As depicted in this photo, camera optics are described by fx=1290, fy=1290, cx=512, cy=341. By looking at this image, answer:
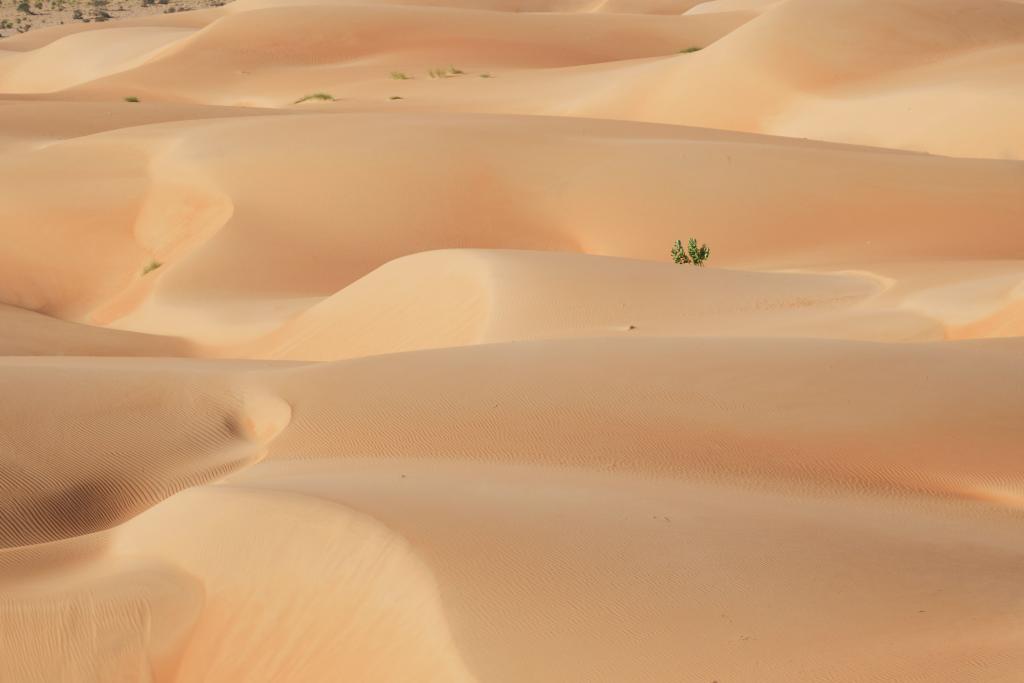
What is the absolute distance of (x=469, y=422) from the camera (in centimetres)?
→ 650

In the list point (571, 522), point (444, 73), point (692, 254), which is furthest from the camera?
point (444, 73)

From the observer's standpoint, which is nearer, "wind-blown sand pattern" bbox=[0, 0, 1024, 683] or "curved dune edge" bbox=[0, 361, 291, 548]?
"wind-blown sand pattern" bbox=[0, 0, 1024, 683]

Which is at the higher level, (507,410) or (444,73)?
(507,410)

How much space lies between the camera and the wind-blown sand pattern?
4211 millimetres

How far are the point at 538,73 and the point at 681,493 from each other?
81.9 ft

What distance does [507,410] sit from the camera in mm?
6605

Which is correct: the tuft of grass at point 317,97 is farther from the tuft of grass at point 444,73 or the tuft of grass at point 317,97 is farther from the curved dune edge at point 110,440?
the curved dune edge at point 110,440

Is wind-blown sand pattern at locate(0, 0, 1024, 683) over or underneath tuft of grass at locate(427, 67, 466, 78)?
over

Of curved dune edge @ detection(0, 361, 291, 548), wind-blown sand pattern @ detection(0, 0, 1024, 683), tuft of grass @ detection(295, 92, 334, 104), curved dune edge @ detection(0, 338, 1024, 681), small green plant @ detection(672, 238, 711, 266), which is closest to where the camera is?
curved dune edge @ detection(0, 338, 1024, 681)

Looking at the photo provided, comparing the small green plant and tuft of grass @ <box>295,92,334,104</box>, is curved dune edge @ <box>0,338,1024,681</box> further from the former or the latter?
tuft of grass @ <box>295,92,334,104</box>

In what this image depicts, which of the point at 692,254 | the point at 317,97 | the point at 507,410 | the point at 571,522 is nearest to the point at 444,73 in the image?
the point at 317,97

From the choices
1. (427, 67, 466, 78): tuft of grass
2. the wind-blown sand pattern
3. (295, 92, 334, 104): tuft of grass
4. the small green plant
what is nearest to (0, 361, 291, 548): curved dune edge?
the wind-blown sand pattern

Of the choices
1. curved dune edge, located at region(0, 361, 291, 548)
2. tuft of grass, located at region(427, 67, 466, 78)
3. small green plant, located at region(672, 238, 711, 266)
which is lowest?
tuft of grass, located at region(427, 67, 466, 78)

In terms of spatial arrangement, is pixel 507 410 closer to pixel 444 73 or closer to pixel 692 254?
pixel 692 254
